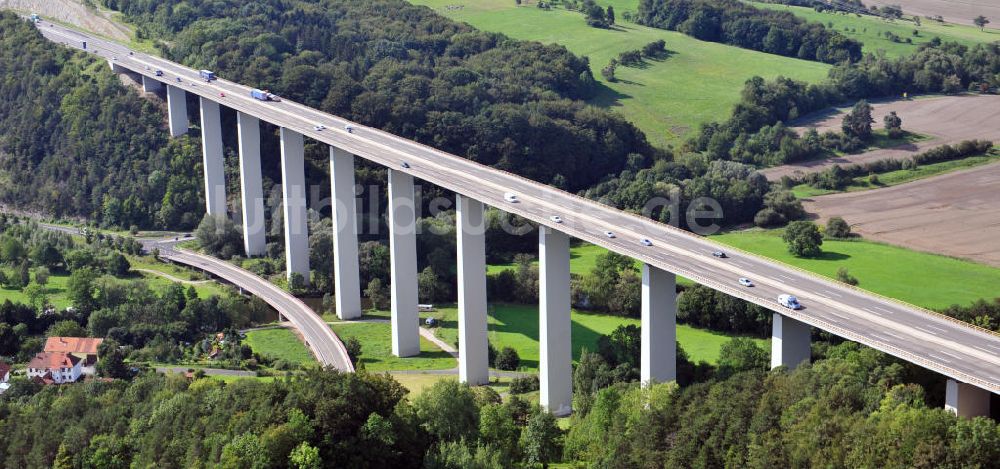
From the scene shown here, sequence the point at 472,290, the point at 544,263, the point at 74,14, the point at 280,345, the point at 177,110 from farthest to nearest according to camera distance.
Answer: the point at 74,14 < the point at 177,110 < the point at 280,345 < the point at 472,290 < the point at 544,263

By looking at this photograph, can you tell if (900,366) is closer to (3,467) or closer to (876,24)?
(3,467)

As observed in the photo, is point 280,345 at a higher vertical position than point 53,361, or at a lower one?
lower

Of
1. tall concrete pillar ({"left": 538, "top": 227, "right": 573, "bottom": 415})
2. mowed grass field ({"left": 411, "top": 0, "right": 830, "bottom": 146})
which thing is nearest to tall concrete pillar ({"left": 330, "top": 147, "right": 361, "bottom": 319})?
tall concrete pillar ({"left": 538, "top": 227, "right": 573, "bottom": 415})

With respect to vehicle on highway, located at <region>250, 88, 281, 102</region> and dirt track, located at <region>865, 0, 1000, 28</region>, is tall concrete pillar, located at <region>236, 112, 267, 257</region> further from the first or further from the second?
dirt track, located at <region>865, 0, 1000, 28</region>

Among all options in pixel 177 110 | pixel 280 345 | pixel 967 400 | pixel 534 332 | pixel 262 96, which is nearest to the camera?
pixel 967 400

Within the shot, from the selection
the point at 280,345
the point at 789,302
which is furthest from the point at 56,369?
the point at 789,302

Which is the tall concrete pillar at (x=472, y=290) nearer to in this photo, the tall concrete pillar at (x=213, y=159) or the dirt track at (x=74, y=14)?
the tall concrete pillar at (x=213, y=159)

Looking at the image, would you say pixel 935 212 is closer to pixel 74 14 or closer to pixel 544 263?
pixel 544 263
